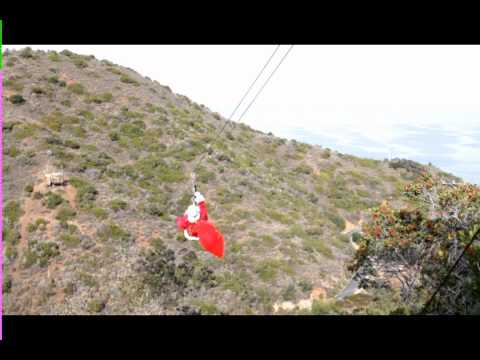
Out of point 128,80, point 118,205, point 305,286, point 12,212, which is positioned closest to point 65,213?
point 12,212

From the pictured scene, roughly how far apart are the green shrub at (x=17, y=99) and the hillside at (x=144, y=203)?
179mm

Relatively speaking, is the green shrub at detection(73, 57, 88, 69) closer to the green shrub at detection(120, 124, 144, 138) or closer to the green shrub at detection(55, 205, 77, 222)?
the green shrub at detection(120, 124, 144, 138)

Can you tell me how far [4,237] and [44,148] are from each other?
27.6 ft

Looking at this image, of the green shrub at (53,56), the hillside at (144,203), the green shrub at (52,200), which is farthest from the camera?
the green shrub at (53,56)

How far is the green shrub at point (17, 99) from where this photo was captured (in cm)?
3206

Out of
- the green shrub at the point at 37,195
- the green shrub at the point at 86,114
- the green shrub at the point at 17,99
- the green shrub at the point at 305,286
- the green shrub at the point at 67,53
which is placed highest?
the green shrub at the point at 305,286

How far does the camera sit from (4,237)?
794 inches

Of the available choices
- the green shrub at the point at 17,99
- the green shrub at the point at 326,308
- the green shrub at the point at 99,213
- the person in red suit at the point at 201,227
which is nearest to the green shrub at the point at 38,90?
the green shrub at the point at 17,99

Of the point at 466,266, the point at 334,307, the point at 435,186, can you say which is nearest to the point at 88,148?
the point at 334,307

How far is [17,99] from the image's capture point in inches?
1272

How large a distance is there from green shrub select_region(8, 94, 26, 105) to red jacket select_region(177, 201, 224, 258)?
92.6 ft

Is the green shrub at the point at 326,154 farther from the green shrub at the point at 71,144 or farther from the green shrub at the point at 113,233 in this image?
the green shrub at the point at 113,233
